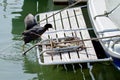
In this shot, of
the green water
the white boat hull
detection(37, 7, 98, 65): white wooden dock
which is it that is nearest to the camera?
the white boat hull

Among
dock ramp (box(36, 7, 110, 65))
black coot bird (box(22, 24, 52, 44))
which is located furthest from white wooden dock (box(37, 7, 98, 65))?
black coot bird (box(22, 24, 52, 44))

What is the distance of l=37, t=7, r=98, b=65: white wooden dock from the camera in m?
5.04

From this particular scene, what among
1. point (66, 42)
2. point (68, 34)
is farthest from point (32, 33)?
point (68, 34)

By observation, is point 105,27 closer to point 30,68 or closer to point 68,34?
point 68,34

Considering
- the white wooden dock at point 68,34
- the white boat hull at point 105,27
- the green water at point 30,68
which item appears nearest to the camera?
the white boat hull at point 105,27

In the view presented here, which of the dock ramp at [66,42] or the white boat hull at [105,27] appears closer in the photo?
the white boat hull at [105,27]

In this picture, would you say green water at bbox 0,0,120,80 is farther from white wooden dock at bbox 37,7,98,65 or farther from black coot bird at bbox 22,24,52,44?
black coot bird at bbox 22,24,52,44

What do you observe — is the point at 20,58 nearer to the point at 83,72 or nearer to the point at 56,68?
the point at 56,68

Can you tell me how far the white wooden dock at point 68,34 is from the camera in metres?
5.04

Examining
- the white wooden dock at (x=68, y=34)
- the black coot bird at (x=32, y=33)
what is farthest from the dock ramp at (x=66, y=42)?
the black coot bird at (x=32, y=33)

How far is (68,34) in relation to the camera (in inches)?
232

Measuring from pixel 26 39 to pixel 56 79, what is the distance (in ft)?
2.26

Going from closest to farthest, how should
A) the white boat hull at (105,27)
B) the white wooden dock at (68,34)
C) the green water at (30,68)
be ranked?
the white boat hull at (105,27) → the white wooden dock at (68,34) → the green water at (30,68)

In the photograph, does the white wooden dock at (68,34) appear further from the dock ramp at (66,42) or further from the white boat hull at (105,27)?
the white boat hull at (105,27)
